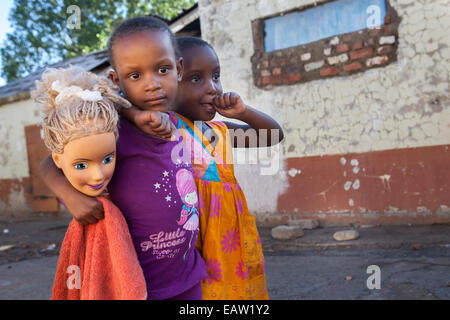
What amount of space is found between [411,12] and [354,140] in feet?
5.89

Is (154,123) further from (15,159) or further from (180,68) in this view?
(15,159)

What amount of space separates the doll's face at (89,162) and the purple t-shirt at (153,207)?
112mm

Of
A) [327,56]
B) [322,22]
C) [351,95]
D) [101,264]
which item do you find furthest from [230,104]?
[322,22]

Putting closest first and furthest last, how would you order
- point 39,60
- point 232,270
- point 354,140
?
1. point 232,270
2. point 354,140
3. point 39,60

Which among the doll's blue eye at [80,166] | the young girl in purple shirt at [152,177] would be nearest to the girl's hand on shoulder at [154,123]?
the young girl in purple shirt at [152,177]

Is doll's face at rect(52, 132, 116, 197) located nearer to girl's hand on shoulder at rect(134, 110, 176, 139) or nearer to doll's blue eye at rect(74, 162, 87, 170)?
doll's blue eye at rect(74, 162, 87, 170)

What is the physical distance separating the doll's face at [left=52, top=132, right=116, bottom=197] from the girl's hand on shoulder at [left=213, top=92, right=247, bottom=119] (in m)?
0.61

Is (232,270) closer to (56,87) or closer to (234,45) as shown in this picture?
(56,87)

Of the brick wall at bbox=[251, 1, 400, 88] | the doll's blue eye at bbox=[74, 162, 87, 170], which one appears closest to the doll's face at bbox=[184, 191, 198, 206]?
the doll's blue eye at bbox=[74, 162, 87, 170]

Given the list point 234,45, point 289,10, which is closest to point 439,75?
point 289,10

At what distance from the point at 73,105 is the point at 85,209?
1.00 ft

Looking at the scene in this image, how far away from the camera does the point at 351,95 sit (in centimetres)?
563

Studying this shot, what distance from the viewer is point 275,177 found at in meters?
6.27

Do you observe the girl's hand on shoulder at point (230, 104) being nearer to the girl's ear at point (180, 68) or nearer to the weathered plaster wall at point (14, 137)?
the girl's ear at point (180, 68)
